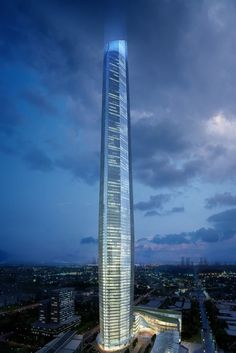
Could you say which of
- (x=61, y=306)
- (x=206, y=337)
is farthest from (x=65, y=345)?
(x=61, y=306)

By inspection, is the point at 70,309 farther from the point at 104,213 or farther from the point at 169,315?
the point at 104,213

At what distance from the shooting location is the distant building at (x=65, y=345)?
58.2 metres

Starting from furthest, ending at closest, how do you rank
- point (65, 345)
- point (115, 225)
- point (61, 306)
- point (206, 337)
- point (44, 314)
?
point (61, 306)
point (44, 314)
point (206, 337)
point (115, 225)
point (65, 345)

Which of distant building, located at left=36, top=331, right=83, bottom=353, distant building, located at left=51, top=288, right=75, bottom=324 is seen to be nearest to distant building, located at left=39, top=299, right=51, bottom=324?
A: distant building, located at left=51, top=288, right=75, bottom=324

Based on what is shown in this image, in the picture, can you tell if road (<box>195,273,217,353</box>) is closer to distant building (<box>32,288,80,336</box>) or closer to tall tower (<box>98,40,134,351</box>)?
tall tower (<box>98,40,134,351</box>)

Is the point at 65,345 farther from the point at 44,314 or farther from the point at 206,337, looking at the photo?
the point at 44,314

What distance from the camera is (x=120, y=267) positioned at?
6988 cm

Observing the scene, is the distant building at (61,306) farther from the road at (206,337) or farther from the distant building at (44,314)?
the road at (206,337)

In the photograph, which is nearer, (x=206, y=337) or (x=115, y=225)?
(x=115, y=225)

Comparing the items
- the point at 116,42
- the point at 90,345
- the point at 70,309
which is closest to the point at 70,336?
the point at 90,345

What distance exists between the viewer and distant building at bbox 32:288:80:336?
85.3m

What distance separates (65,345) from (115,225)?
2469 centimetres

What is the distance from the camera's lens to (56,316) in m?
92.1

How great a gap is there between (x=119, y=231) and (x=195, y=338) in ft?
100.0
